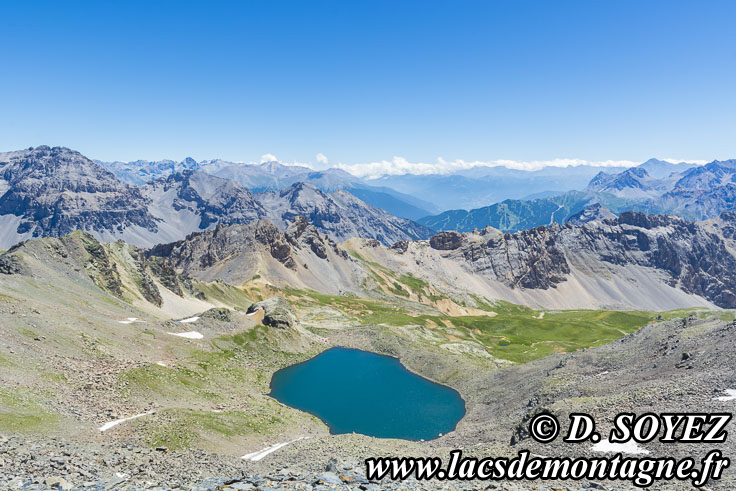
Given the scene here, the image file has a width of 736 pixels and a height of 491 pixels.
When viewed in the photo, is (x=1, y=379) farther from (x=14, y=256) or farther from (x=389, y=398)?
(x=389, y=398)

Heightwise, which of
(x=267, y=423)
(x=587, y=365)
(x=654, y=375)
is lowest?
(x=267, y=423)

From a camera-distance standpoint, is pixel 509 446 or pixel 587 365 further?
pixel 587 365

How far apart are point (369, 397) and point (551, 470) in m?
71.1

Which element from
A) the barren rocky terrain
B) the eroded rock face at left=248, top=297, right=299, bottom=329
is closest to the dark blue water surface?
the barren rocky terrain

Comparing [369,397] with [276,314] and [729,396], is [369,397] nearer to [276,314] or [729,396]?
[276,314]

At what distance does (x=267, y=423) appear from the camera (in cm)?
7000

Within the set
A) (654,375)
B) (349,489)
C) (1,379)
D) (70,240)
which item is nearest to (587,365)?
(654,375)

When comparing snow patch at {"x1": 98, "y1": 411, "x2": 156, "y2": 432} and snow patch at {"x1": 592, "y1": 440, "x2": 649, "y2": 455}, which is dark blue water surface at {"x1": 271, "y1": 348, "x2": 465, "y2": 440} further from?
snow patch at {"x1": 592, "y1": 440, "x2": 649, "y2": 455}

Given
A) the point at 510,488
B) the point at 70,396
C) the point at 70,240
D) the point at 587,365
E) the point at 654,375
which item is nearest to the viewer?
the point at 510,488

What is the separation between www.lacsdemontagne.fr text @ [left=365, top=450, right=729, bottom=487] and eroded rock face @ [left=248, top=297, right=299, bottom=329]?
327 feet

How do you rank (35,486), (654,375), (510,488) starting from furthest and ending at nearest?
(654,375), (510,488), (35,486)

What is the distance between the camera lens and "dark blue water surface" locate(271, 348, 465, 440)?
276 ft

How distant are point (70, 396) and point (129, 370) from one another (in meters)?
15.3

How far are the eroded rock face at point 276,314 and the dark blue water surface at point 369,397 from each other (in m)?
14.5
